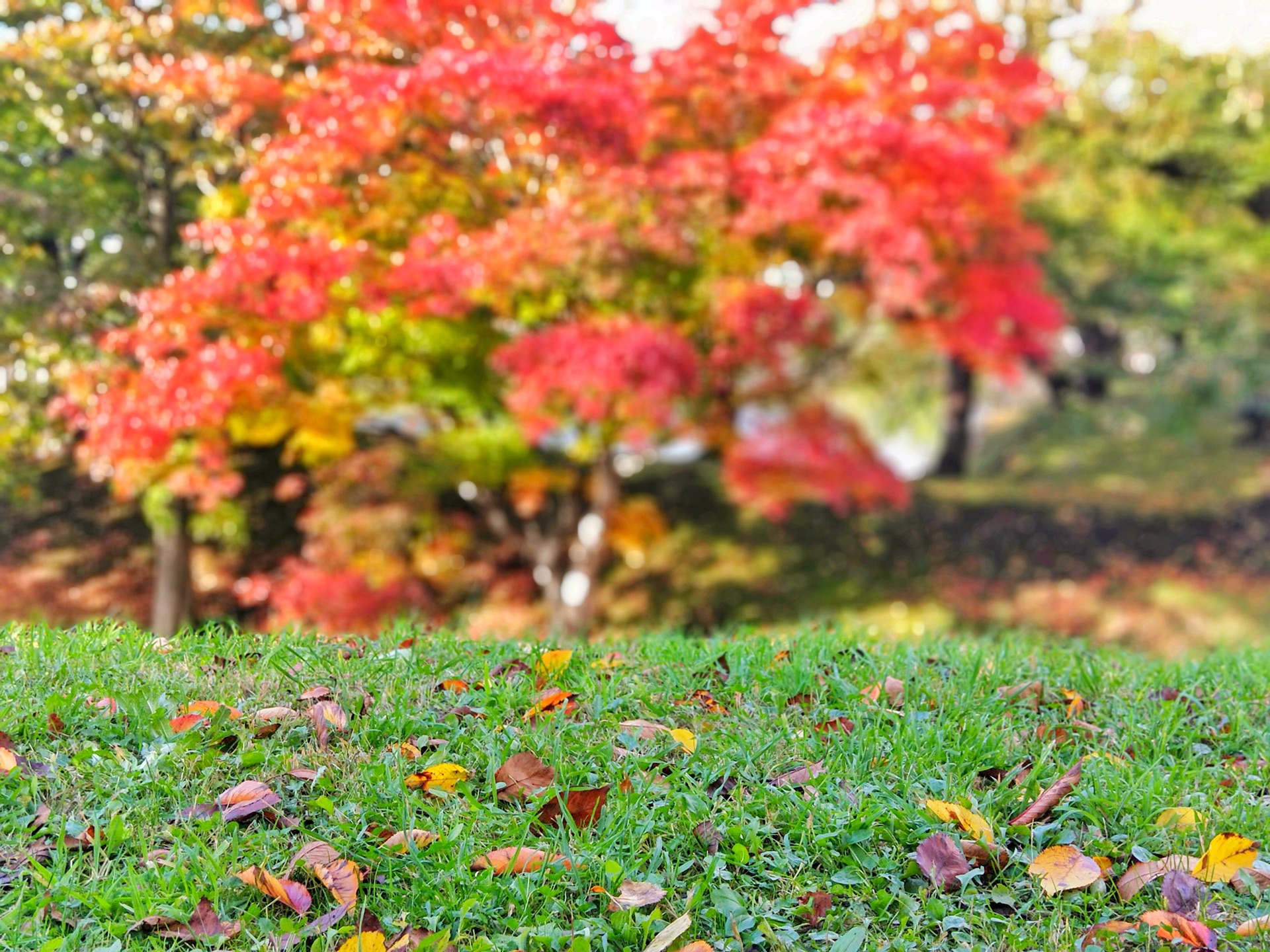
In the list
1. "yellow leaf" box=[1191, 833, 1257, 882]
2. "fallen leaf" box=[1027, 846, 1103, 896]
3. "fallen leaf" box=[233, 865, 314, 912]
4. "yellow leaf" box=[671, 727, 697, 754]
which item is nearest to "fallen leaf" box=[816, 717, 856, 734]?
"yellow leaf" box=[671, 727, 697, 754]

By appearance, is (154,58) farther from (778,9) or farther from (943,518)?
(943,518)

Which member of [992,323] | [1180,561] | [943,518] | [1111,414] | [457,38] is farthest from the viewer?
[1111,414]

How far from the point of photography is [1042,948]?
2260 millimetres

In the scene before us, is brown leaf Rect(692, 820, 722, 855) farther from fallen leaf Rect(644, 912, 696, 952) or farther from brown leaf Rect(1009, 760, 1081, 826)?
brown leaf Rect(1009, 760, 1081, 826)

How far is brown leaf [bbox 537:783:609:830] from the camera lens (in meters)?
2.52

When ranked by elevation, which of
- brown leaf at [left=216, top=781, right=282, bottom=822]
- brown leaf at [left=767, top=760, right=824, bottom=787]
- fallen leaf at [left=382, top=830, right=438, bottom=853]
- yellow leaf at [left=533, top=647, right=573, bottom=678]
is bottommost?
fallen leaf at [left=382, top=830, right=438, bottom=853]

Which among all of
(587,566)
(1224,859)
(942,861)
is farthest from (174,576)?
(1224,859)

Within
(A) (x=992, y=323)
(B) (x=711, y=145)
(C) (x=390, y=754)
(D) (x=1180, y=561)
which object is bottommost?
(D) (x=1180, y=561)

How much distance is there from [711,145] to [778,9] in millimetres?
977

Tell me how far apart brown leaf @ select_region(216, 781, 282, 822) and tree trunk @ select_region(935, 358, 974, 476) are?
39.4 ft

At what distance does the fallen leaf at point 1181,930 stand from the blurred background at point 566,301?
404cm

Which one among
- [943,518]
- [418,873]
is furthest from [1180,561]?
[418,873]

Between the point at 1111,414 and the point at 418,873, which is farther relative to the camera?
the point at 1111,414

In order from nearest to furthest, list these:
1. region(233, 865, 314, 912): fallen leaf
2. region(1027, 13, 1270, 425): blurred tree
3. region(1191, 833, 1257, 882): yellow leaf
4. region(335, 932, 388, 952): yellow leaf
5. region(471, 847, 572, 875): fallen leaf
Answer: region(335, 932, 388, 952): yellow leaf
region(233, 865, 314, 912): fallen leaf
region(471, 847, 572, 875): fallen leaf
region(1191, 833, 1257, 882): yellow leaf
region(1027, 13, 1270, 425): blurred tree
